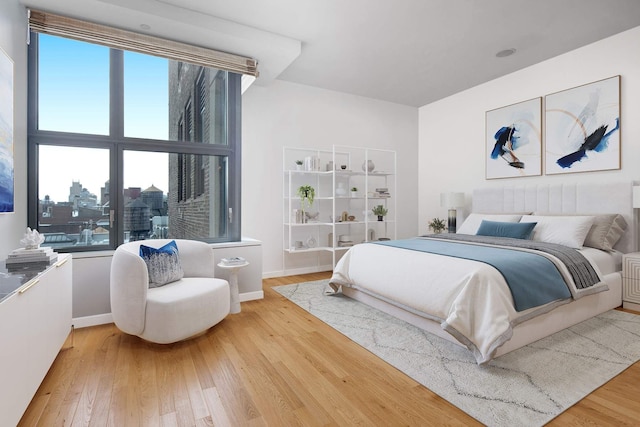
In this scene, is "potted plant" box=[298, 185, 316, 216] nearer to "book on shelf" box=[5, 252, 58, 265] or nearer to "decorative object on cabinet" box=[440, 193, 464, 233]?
"decorative object on cabinet" box=[440, 193, 464, 233]

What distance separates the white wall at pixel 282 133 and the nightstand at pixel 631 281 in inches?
139

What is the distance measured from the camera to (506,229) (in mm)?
3643

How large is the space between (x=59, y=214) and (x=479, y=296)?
3.66 m

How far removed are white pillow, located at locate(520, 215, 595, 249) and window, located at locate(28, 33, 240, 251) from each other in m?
3.44

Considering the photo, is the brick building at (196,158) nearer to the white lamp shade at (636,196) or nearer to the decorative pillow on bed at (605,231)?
the decorative pillow on bed at (605,231)

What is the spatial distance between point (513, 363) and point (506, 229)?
6.36 ft

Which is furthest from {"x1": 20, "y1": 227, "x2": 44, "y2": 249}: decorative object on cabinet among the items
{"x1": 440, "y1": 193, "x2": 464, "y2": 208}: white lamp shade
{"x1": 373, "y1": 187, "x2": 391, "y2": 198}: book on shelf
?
{"x1": 440, "y1": 193, "x2": 464, "y2": 208}: white lamp shade

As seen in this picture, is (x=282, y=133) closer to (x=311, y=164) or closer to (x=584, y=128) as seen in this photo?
(x=311, y=164)

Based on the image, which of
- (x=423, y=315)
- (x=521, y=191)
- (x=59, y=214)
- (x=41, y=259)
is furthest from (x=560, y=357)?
(x=59, y=214)

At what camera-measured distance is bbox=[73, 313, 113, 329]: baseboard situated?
2803 millimetres

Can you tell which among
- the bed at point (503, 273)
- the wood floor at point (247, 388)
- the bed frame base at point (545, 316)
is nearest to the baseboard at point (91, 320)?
the wood floor at point (247, 388)

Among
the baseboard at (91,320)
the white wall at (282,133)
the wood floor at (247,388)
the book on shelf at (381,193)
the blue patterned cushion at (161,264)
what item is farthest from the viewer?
the book on shelf at (381,193)

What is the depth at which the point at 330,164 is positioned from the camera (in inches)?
192

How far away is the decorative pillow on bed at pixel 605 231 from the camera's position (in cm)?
330
